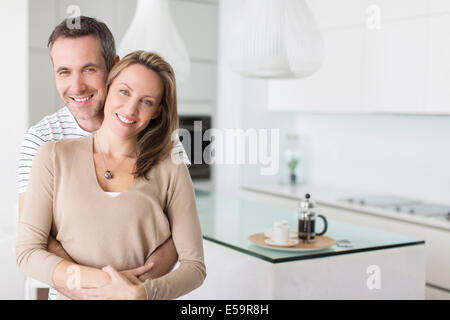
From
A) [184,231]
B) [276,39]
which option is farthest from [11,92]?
[184,231]

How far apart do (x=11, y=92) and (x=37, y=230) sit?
8.17ft

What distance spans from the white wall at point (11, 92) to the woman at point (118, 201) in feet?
7.52

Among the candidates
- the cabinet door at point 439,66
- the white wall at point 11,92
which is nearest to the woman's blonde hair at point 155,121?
the white wall at point 11,92

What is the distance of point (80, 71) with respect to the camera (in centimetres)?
111

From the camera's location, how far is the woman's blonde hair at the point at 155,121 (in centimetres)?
107

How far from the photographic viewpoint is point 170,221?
1.13 meters

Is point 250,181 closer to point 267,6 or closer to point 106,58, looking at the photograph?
point 267,6

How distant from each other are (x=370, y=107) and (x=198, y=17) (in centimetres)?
184

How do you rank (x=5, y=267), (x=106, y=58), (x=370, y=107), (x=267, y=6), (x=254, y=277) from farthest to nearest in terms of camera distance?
(x=370, y=107) < (x=5, y=267) < (x=267, y=6) < (x=254, y=277) < (x=106, y=58)

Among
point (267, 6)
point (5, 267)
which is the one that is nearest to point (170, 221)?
point (267, 6)

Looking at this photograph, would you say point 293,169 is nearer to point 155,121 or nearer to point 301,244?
point 301,244

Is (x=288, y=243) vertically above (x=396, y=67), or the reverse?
(x=396, y=67)

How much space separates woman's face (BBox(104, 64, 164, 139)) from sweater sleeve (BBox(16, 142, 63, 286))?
0.55 feet
